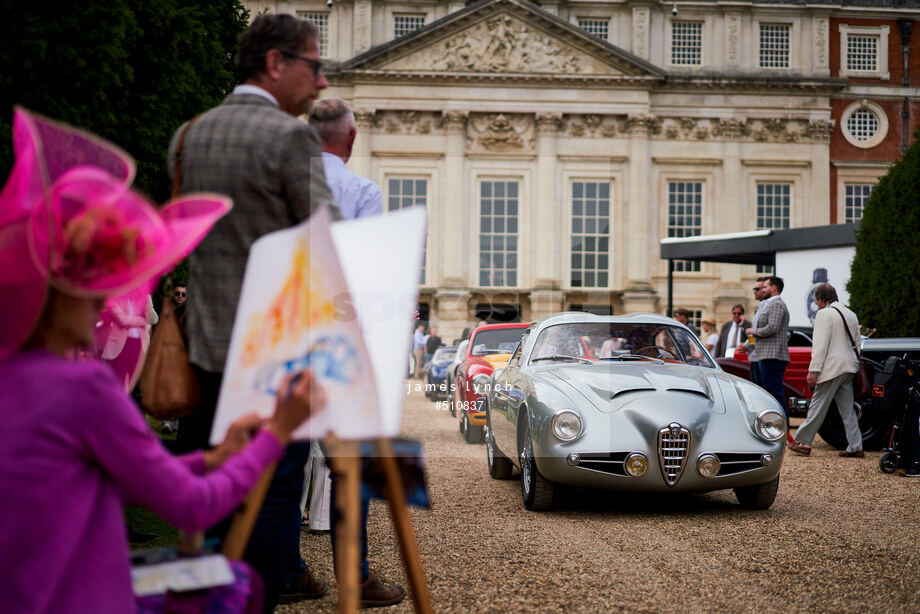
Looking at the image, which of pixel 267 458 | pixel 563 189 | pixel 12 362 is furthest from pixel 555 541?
pixel 563 189

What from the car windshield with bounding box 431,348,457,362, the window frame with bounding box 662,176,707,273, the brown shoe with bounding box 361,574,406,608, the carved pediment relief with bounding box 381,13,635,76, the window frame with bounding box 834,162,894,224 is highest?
the carved pediment relief with bounding box 381,13,635,76

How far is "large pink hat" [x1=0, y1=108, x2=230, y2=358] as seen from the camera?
191cm

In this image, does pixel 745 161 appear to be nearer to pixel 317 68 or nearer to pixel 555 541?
pixel 555 541

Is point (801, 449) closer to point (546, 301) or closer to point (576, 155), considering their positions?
point (546, 301)

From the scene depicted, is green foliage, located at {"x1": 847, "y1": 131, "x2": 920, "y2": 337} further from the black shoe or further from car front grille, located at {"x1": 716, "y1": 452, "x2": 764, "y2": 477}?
the black shoe

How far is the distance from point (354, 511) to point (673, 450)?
15.5 ft

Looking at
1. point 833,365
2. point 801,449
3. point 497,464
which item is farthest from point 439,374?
point 497,464

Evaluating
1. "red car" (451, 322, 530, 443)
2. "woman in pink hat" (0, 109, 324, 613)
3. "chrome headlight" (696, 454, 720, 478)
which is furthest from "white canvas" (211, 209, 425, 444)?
"red car" (451, 322, 530, 443)

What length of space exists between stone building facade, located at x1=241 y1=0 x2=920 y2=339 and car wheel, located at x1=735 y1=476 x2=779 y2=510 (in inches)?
1140

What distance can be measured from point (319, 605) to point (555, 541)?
1.99m

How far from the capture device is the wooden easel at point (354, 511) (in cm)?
223

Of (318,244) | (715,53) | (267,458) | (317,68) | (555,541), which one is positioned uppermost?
(715,53)

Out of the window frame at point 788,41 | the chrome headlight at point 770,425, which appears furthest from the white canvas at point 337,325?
the window frame at point 788,41

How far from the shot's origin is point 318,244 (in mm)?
2477
